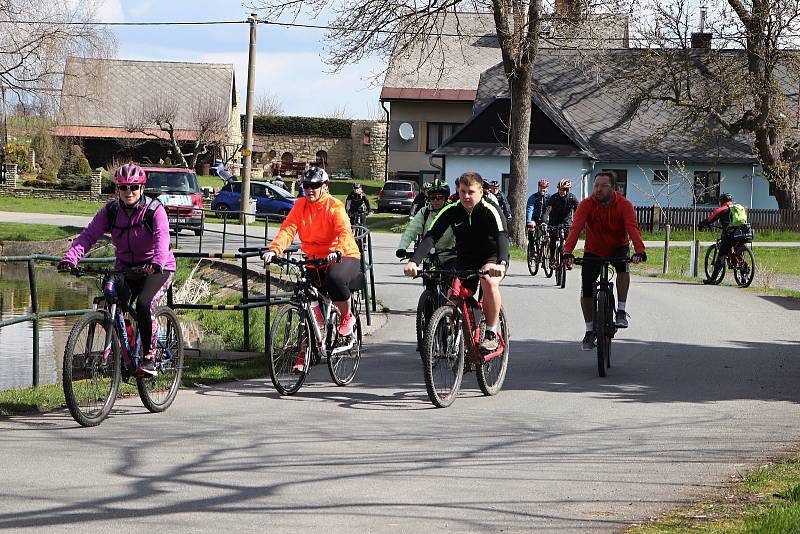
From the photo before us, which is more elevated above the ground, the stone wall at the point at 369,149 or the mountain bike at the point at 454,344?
the stone wall at the point at 369,149

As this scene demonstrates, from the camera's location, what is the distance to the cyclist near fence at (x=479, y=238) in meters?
10.1

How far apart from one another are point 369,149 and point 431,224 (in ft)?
237

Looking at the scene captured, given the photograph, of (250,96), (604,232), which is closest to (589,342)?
(604,232)

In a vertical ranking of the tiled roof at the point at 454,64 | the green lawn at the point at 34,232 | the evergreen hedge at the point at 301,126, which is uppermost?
the tiled roof at the point at 454,64

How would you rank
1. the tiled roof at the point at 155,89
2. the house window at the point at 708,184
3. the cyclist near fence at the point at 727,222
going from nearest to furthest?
the cyclist near fence at the point at 727,222 < the house window at the point at 708,184 < the tiled roof at the point at 155,89

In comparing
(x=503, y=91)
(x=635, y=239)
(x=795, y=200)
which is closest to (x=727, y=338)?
(x=635, y=239)

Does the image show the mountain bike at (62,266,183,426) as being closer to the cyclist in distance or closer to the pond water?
the pond water

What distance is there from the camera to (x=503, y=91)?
54.9m

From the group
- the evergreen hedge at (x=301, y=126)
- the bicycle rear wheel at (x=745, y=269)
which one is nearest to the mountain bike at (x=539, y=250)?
the bicycle rear wheel at (x=745, y=269)

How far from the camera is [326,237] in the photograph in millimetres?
10625

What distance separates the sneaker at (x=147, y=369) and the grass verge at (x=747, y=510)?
4223mm

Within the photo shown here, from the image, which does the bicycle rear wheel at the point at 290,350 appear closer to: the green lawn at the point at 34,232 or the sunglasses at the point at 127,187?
the sunglasses at the point at 127,187

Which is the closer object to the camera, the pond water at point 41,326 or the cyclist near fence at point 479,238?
the cyclist near fence at point 479,238

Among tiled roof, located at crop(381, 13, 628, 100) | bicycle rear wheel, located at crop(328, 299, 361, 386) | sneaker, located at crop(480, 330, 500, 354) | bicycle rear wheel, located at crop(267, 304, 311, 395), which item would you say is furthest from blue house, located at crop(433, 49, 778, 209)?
bicycle rear wheel, located at crop(267, 304, 311, 395)
